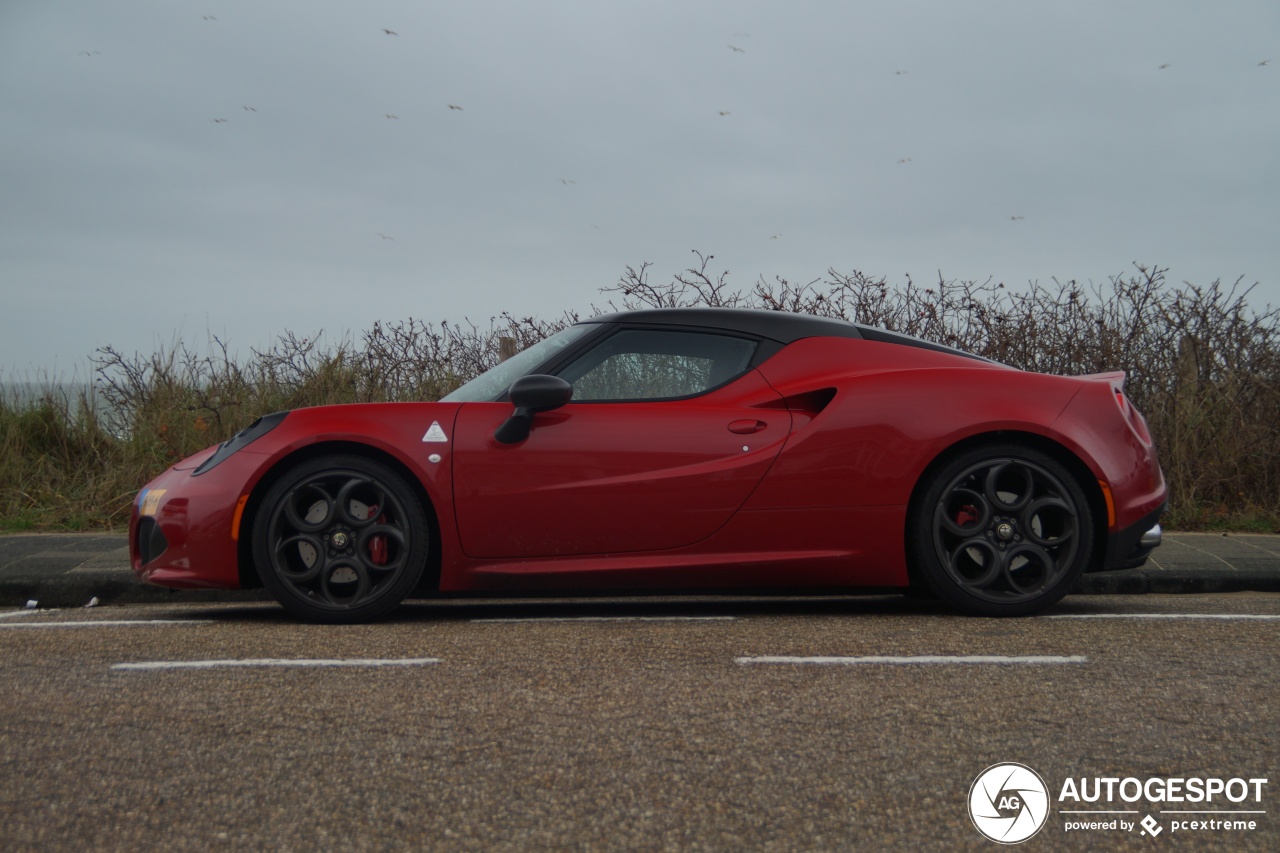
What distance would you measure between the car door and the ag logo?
2.37m

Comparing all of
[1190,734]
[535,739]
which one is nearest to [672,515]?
[535,739]

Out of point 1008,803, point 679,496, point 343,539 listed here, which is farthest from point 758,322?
point 1008,803

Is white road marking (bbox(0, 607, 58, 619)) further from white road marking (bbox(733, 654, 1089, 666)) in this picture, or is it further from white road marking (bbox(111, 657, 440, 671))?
white road marking (bbox(733, 654, 1089, 666))

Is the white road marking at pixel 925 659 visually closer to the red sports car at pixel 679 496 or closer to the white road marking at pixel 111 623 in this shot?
the red sports car at pixel 679 496

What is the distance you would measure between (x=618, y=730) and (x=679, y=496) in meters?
1.94

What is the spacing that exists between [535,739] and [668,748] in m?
0.36

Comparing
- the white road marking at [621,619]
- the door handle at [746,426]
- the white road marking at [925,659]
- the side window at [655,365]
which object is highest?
the side window at [655,365]

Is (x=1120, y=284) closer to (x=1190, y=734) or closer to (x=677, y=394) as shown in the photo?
(x=677, y=394)

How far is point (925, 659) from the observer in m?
4.32

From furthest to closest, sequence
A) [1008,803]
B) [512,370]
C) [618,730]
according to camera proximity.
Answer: [512,370] < [618,730] < [1008,803]

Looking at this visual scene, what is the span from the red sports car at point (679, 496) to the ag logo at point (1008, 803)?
2.33 m

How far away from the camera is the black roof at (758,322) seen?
5.55 meters

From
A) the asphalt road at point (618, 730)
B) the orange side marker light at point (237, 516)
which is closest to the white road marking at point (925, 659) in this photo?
the asphalt road at point (618, 730)

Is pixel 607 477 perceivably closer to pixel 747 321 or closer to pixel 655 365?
pixel 655 365
